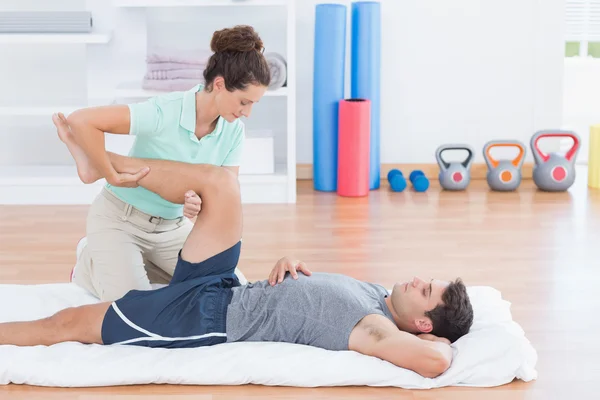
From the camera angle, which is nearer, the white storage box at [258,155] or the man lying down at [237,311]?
the man lying down at [237,311]

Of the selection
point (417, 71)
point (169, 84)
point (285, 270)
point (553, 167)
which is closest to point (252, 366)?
point (285, 270)

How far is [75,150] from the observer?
258 cm

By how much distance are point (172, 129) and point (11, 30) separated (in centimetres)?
193

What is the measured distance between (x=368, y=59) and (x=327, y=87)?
0.25 metres

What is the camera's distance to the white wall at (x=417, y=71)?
460cm

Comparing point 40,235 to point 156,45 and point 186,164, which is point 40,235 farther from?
point 186,164

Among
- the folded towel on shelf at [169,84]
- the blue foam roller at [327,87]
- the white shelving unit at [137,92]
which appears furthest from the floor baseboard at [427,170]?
the folded towel on shelf at [169,84]

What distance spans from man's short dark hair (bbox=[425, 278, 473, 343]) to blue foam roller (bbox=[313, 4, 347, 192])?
221 centimetres

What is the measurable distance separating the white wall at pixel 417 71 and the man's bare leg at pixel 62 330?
7.30 feet

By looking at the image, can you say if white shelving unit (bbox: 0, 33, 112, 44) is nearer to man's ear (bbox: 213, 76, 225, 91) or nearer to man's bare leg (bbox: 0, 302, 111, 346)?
man's ear (bbox: 213, 76, 225, 91)

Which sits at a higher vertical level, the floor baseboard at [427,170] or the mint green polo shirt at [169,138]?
the mint green polo shirt at [169,138]

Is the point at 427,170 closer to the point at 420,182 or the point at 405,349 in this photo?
the point at 420,182

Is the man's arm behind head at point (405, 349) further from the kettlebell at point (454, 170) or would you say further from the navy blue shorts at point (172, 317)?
the kettlebell at point (454, 170)

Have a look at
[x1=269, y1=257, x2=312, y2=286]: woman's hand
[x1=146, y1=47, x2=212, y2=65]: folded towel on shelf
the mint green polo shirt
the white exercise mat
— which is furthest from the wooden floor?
[x1=146, y1=47, x2=212, y2=65]: folded towel on shelf
